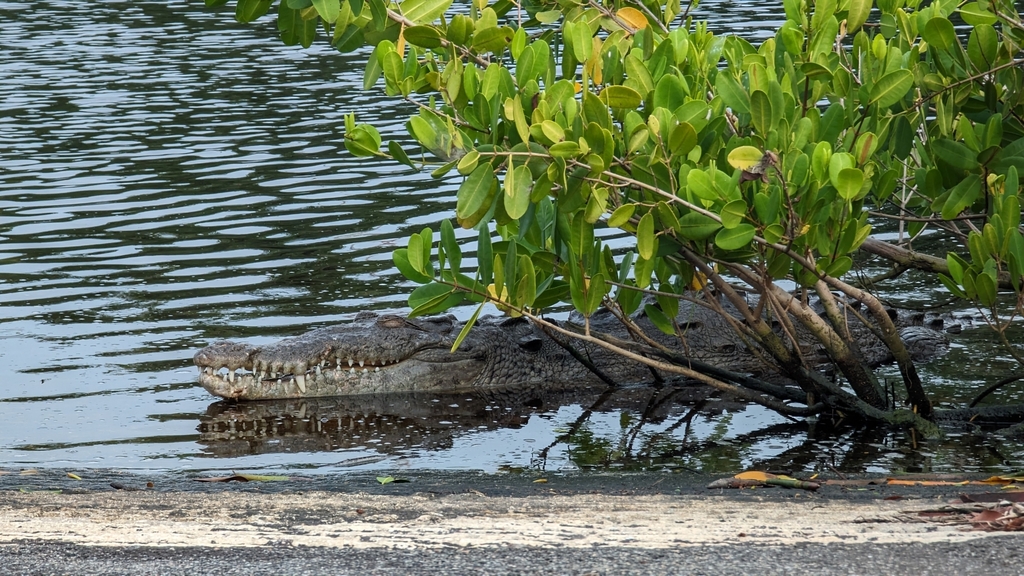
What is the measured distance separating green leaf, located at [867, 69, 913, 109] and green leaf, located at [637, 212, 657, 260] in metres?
0.97

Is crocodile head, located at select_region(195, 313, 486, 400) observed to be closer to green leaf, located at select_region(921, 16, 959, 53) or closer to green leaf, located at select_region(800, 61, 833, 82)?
green leaf, located at select_region(800, 61, 833, 82)

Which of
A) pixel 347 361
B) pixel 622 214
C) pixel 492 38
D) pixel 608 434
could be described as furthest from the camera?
pixel 347 361

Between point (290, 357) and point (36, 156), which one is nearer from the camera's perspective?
point (290, 357)

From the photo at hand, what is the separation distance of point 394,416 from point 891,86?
3434 millimetres

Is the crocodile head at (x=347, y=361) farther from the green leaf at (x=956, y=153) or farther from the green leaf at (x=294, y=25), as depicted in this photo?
the green leaf at (x=956, y=153)

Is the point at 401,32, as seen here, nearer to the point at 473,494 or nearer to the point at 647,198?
the point at 647,198

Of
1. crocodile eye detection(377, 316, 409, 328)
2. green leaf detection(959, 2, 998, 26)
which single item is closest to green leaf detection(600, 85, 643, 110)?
green leaf detection(959, 2, 998, 26)

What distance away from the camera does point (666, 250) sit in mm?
4488

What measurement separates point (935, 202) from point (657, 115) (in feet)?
4.47

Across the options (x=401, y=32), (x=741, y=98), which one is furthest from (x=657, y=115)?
(x=401, y=32)

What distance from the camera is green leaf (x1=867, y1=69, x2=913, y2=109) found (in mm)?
4195

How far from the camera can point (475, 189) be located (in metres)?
3.92

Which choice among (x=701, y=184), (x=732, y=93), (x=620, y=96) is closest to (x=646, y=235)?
(x=701, y=184)

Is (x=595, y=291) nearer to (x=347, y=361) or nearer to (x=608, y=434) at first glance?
(x=608, y=434)
